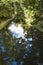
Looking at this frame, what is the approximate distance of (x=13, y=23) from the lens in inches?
995

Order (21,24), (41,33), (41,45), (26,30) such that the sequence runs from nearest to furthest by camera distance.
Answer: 1. (41,45)
2. (41,33)
3. (26,30)
4. (21,24)

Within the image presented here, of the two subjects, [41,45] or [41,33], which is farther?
[41,33]

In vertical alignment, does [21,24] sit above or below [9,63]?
below

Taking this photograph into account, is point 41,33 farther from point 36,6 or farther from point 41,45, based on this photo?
point 36,6

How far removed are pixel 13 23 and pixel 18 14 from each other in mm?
3286

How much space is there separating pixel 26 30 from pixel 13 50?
6353 millimetres

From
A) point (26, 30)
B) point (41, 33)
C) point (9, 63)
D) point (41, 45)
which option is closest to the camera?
point (9, 63)

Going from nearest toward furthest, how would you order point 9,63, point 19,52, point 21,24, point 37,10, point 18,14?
point 9,63 → point 19,52 → point 21,24 → point 37,10 → point 18,14

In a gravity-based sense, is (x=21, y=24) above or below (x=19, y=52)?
below

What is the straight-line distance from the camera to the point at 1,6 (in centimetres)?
2788

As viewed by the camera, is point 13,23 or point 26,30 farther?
point 13,23

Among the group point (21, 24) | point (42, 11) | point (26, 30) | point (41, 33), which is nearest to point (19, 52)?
point (41, 33)

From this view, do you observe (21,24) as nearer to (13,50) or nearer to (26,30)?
(26,30)

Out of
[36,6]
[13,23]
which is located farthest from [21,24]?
[36,6]
